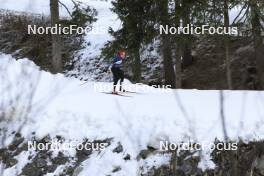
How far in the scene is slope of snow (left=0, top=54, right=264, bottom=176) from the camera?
1099 centimetres

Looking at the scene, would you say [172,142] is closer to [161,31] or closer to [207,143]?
[207,143]

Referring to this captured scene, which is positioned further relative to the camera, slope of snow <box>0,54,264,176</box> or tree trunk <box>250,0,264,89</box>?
tree trunk <box>250,0,264,89</box>

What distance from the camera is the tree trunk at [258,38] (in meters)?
18.2

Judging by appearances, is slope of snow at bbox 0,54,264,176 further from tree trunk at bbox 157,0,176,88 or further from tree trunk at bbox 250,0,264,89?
tree trunk at bbox 157,0,176,88

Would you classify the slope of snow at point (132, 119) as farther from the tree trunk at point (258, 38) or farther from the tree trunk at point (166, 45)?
the tree trunk at point (166, 45)

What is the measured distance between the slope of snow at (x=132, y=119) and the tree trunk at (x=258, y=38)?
4266mm

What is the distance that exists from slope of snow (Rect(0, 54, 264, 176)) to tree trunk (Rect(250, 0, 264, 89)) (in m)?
4.27

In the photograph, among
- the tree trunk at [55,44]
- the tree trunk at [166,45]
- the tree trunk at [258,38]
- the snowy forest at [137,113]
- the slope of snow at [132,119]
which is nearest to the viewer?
the snowy forest at [137,113]

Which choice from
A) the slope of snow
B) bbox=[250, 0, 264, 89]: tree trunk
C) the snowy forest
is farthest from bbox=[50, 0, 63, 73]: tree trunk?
bbox=[250, 0, 264, 89]: tree trunk

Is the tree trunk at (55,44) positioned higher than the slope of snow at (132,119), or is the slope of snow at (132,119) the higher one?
the tree trunk at (55,44)

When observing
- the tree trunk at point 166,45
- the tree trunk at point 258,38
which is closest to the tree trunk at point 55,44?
the tree trunk at point 166,45

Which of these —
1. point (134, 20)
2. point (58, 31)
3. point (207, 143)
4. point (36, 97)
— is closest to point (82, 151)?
point (207, 143)

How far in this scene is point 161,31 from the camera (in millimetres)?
20141

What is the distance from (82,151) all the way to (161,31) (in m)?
9.46
